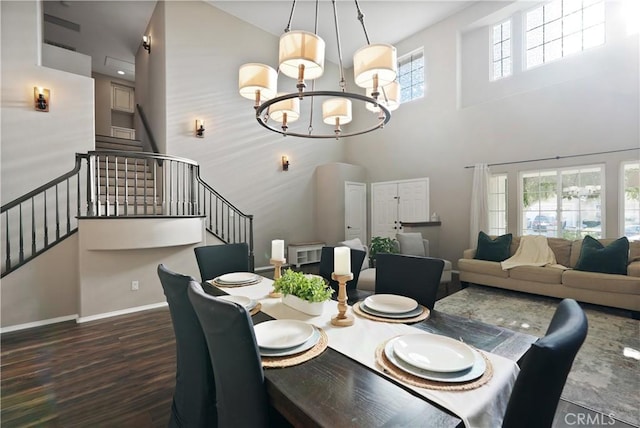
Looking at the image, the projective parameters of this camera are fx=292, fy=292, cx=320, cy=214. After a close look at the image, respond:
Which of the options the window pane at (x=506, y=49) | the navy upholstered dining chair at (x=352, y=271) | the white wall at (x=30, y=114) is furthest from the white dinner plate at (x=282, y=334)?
the window pane at (x=506, y=49)

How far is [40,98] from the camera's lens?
400 centimetres

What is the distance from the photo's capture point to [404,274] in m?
1.94

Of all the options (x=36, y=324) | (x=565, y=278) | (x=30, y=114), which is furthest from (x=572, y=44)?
(x=36, y=324)

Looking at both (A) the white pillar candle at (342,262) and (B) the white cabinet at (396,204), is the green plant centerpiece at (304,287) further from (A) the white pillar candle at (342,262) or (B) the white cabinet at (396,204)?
(B) the white cabinet at (396,204)

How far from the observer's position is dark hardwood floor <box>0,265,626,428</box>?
1859 mm

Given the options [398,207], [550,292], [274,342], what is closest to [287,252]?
[398,207]

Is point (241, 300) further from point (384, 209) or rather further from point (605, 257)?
point (384, 209)

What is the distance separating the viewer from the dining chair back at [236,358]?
0.96m

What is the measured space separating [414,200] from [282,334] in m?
5.73

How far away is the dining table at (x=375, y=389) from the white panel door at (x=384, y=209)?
18.3 feet

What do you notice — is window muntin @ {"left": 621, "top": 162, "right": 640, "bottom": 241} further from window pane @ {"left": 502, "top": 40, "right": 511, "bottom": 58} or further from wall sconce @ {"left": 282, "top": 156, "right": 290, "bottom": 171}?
wall sconce @ {"left": 282, "top": 156, "right": 290, "bottom": 171}

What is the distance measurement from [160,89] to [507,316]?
6.57 meters

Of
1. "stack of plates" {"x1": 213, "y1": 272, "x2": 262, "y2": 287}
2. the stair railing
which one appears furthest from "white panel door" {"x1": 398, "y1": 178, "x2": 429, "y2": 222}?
"stack of plates" {"x1": 213, "y1": 272, "x2": 262, "y2": 287}

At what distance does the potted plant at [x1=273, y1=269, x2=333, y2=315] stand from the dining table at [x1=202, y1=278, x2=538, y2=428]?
7.5 inches
